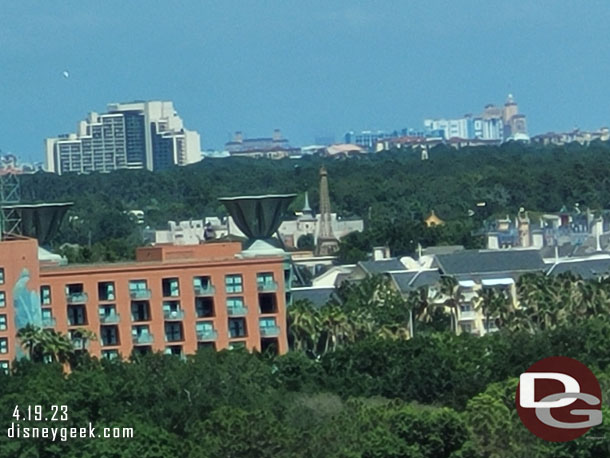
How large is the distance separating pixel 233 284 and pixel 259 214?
3.38 m

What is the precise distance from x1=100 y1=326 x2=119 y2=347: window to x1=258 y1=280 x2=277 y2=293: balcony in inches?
126

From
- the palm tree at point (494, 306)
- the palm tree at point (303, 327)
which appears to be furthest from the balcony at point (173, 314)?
the palm tree at point (494, 306)

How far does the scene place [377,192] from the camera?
486 ft

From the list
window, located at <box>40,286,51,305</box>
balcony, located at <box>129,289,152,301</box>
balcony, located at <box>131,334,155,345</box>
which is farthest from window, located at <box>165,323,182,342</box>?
window, located at <box>40,286,51,305</box>

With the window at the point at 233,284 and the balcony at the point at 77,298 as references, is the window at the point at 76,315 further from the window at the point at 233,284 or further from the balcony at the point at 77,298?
the window at the point at 233,284

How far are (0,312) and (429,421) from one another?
16.1 meters

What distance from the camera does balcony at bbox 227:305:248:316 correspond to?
176ft

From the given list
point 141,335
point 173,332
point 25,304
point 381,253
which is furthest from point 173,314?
point 381,253

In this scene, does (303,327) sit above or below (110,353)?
above

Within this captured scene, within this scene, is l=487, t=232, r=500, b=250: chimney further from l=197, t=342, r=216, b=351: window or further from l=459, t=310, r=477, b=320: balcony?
l=197, t=342, r=216, b=351: window

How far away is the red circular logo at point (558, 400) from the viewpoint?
29875 millimetres

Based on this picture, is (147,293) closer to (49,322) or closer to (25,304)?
(49,322)

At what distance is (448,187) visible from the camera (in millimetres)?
149625

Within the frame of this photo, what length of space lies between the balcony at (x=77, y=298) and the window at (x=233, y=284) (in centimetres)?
304
